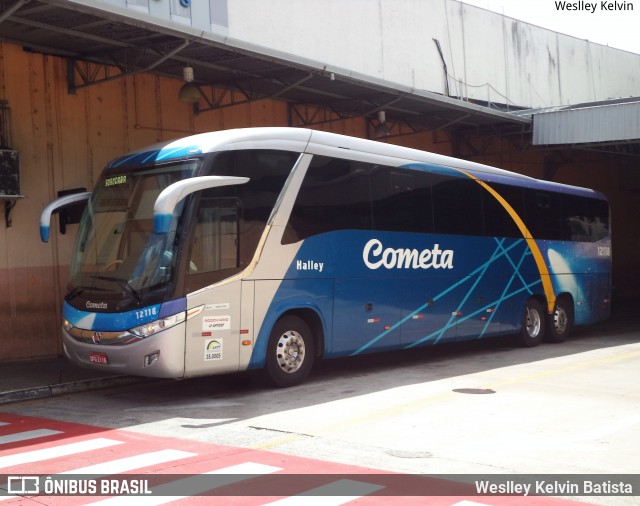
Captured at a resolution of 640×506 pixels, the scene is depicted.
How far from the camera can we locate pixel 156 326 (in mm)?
10320

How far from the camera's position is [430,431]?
8852 mm

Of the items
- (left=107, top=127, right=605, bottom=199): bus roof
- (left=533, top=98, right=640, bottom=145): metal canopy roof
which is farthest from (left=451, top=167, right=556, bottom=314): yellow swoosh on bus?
(left=533, top=98, right=640, bottom=145): metal canopy roof

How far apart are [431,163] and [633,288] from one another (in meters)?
23.6

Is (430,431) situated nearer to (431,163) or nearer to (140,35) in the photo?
(431,163)

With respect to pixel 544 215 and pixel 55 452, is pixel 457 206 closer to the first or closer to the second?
pixel 544 215

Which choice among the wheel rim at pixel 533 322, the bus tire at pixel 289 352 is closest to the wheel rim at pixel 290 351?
the bus tire at pixel 289 352

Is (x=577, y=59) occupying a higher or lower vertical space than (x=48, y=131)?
higher

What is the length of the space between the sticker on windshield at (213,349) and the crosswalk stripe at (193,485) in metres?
3.38

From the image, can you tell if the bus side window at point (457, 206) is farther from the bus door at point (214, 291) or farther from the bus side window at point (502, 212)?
the bus door at point (214, 291)

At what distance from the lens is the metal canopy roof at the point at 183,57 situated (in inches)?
501

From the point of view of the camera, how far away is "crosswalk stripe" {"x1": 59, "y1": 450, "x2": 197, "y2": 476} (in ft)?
23.8

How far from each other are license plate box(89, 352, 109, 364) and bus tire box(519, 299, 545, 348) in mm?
9675

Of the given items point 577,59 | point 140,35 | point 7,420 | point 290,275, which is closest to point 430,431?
point 290,275

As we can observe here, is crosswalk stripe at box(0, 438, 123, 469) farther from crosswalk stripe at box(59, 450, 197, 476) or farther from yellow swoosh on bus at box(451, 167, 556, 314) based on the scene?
yellow swoosh on bus at box(451, 167, 556, 314)
